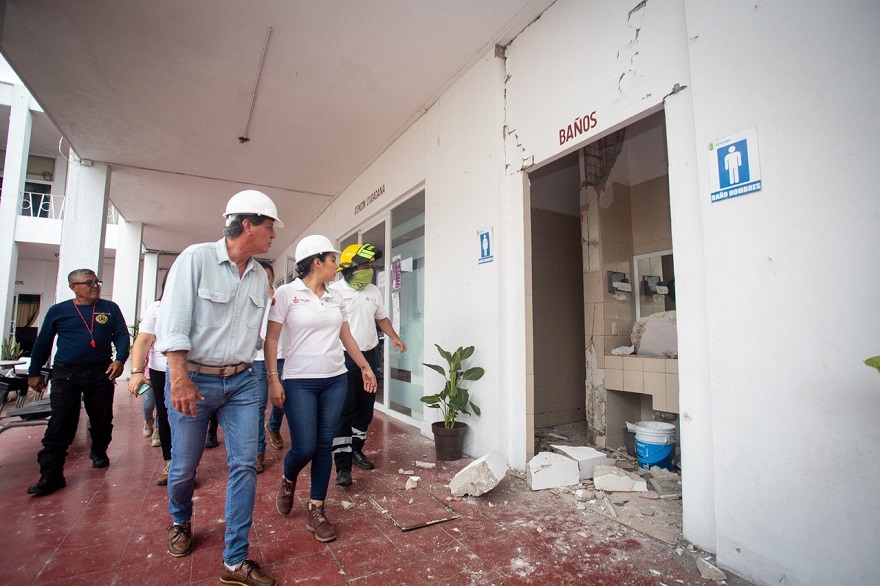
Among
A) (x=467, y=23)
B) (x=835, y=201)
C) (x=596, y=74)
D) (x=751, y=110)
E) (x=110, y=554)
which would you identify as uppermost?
(x=467, y=23)

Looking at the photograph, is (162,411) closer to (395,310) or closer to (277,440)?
(277,440)

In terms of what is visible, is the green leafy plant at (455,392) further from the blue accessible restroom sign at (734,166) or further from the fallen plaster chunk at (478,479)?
the blue accessible restroom sign at (734,166)

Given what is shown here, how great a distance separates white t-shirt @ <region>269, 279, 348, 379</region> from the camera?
2564 mm

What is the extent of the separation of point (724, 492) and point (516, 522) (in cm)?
114

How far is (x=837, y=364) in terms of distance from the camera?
1.82m

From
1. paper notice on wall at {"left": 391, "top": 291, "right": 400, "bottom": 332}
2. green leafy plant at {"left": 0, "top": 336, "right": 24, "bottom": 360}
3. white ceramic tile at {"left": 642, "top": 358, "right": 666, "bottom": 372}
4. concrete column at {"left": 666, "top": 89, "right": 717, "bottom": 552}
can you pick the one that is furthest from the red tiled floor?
green leafy plant at {"left": 0, "top": 336, "right": 24, "bottom": 360}

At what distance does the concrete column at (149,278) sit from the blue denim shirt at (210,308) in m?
13.2

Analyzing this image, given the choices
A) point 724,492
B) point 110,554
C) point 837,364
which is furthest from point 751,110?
point 110,554

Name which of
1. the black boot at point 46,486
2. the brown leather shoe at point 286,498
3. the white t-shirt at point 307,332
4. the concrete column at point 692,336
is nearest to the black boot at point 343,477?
the brown leather shoe at point 286,498

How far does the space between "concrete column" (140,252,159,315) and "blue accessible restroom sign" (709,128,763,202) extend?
14.6 meters

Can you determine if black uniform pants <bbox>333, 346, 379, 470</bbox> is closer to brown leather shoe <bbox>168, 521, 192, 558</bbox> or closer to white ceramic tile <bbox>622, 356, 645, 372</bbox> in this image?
brown leather shoe <bbox>168, 521, 192, 558</bbox>

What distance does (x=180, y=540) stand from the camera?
235cm

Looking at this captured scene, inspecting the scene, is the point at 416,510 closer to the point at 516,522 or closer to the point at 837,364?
the point at 516,522

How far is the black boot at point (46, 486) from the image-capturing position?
10.6ft
